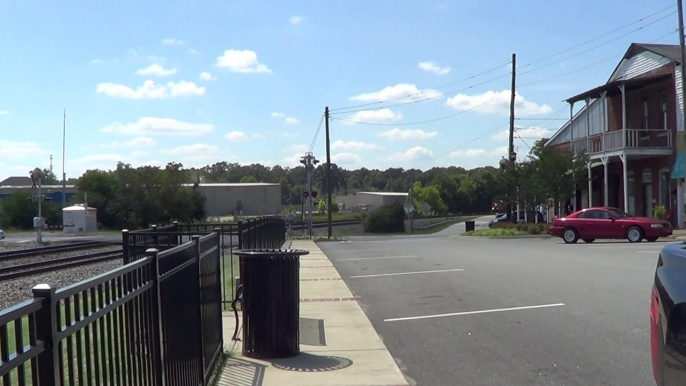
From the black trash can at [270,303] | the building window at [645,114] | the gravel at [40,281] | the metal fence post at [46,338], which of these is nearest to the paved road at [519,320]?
the black trash can at [270,303]

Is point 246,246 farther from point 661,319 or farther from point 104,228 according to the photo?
point 104,228

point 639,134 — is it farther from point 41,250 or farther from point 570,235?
point 41,250

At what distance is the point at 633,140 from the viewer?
38844 mm

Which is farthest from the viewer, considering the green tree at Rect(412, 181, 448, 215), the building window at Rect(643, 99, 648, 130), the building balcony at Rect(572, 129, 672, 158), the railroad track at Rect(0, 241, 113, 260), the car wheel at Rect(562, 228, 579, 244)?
the green tree at Rect(412, 181, 448, 215)

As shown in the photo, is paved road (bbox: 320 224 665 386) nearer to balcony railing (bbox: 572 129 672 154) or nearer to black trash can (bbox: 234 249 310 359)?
black trash can (bbox: 234 249 310 359)

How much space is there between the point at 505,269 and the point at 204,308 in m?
12.3

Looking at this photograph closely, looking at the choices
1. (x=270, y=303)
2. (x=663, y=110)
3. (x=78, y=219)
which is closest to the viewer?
(x=270, y=303)

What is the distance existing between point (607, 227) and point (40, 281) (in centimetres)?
2083

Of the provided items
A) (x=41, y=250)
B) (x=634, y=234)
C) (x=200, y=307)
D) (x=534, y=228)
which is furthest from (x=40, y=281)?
(x=534, y=228)

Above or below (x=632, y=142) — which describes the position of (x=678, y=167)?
below

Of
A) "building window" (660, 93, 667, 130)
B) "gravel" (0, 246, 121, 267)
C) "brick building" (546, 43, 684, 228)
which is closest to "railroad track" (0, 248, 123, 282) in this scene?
"gravel" (0, 246, 121, 267)

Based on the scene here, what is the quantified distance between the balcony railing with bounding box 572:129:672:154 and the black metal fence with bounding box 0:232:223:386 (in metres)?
34.0

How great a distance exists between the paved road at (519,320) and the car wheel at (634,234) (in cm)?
934

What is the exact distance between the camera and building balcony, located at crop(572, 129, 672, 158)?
123 ft
